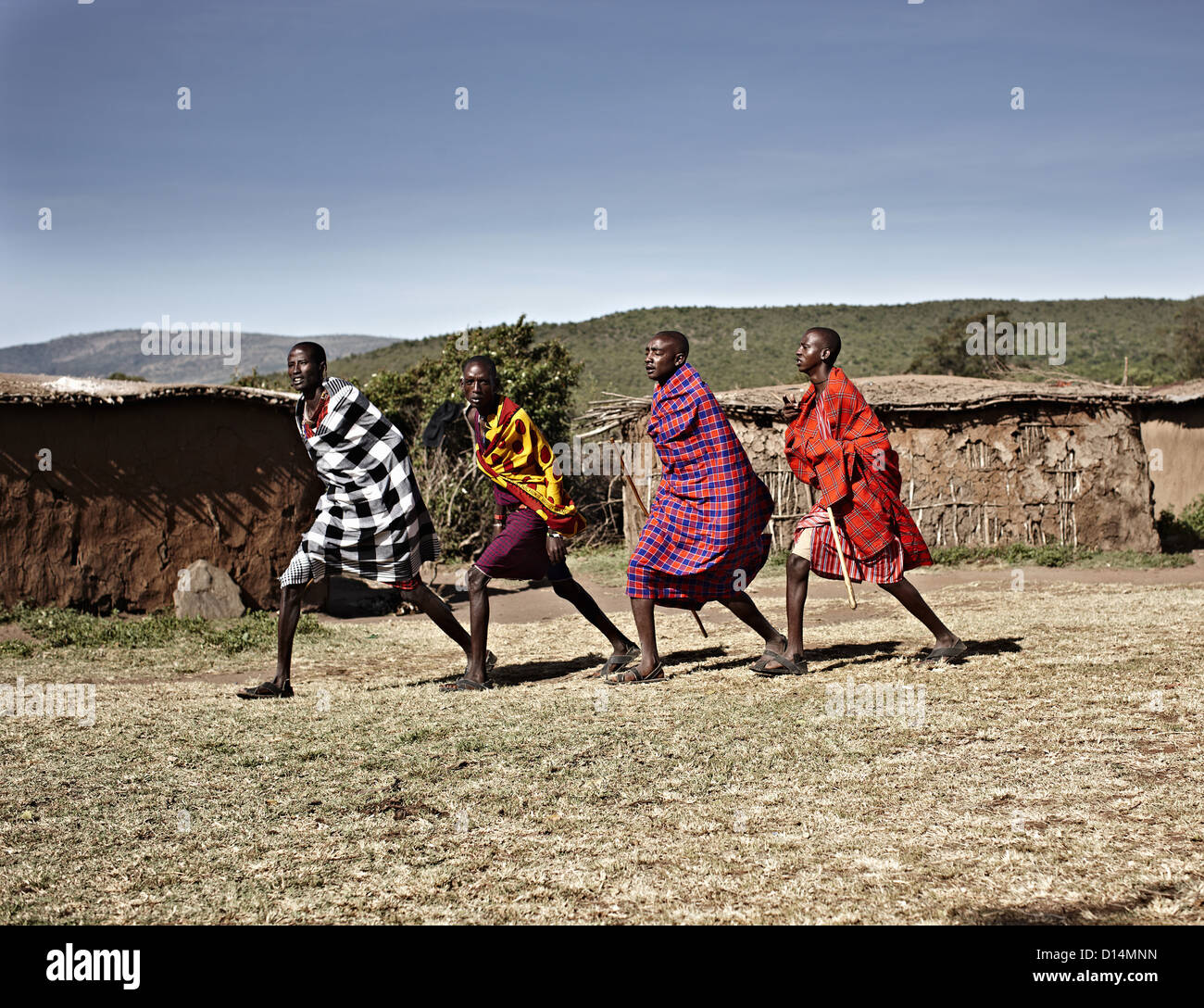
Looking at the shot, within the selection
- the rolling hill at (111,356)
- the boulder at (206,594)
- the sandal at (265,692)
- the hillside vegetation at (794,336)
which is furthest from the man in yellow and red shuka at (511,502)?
the rolling hill at (111,356)

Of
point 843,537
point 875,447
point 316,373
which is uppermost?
point 316,373

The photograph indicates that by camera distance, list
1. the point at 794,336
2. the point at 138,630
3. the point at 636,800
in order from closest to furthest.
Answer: the point at 636,800 → the point at 138,630 → the point at 794,336

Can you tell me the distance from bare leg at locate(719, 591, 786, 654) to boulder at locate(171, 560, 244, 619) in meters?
5.76

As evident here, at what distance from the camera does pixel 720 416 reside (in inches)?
269

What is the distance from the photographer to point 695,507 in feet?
22.3

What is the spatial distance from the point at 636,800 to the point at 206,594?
7.51 m

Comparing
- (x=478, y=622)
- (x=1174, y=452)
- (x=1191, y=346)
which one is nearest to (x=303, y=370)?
(x=478, y=622)

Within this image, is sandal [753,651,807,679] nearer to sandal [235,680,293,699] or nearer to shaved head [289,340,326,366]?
sandal [235,680,293,699]

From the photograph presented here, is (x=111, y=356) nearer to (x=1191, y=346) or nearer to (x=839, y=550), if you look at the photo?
(x=1191, y=346)

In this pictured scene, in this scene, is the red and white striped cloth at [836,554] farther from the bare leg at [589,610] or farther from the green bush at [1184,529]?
the green bush at [1184,529]

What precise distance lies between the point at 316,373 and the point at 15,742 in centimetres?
254

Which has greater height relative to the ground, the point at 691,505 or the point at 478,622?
the point at 691,505
